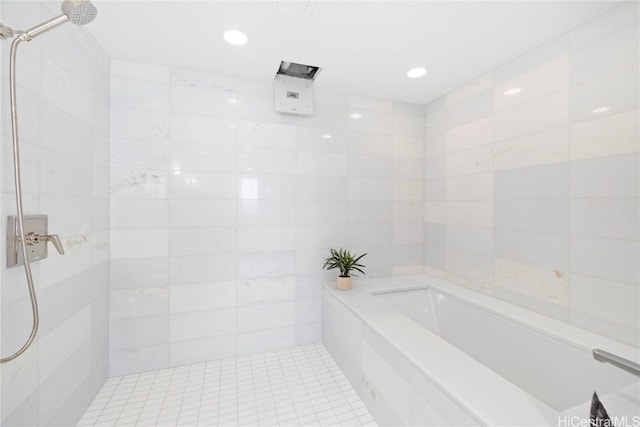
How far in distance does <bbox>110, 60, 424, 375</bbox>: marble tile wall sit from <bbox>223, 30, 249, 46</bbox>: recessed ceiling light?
44 cm

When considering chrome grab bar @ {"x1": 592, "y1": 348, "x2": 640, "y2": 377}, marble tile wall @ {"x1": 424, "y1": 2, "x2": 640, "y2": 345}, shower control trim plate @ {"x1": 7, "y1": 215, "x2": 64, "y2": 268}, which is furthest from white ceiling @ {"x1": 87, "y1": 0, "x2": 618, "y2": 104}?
chrome grab bar @ {"x1": 592, "y1": 348, "x2": 640, "y2": 377}

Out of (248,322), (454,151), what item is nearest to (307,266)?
(248,322)

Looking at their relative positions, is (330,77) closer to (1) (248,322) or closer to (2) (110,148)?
(2) (110,148)

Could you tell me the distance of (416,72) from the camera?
2.01m

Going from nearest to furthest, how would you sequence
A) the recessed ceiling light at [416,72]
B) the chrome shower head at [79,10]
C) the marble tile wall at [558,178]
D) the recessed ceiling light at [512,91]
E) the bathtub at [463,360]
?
1. the chrome shower head at [79,10]
2. the bathtub at [463,360]
3. the marble tile wall at [558,178]
4. the recessed ceiling light at [512,91]
5. the recessed ceiling light at [416,72]

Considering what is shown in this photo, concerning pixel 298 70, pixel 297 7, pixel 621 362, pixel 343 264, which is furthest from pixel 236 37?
pixel 621 362

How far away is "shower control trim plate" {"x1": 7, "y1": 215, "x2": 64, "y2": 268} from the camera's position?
98cm

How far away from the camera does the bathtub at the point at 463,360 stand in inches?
37.1

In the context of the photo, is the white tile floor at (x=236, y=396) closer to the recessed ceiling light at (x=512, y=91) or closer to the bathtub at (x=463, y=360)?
the bathtub at (x=463, y=360)

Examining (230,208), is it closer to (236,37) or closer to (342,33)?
(236,37)

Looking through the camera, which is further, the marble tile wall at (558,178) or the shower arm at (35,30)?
the marble tile wall at (558,178)

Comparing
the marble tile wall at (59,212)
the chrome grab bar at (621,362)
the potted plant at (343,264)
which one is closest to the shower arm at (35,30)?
the marble tile wall at (59,212)

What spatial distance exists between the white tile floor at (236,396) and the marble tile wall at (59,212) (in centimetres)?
19

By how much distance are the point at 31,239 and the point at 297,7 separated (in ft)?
5.08
